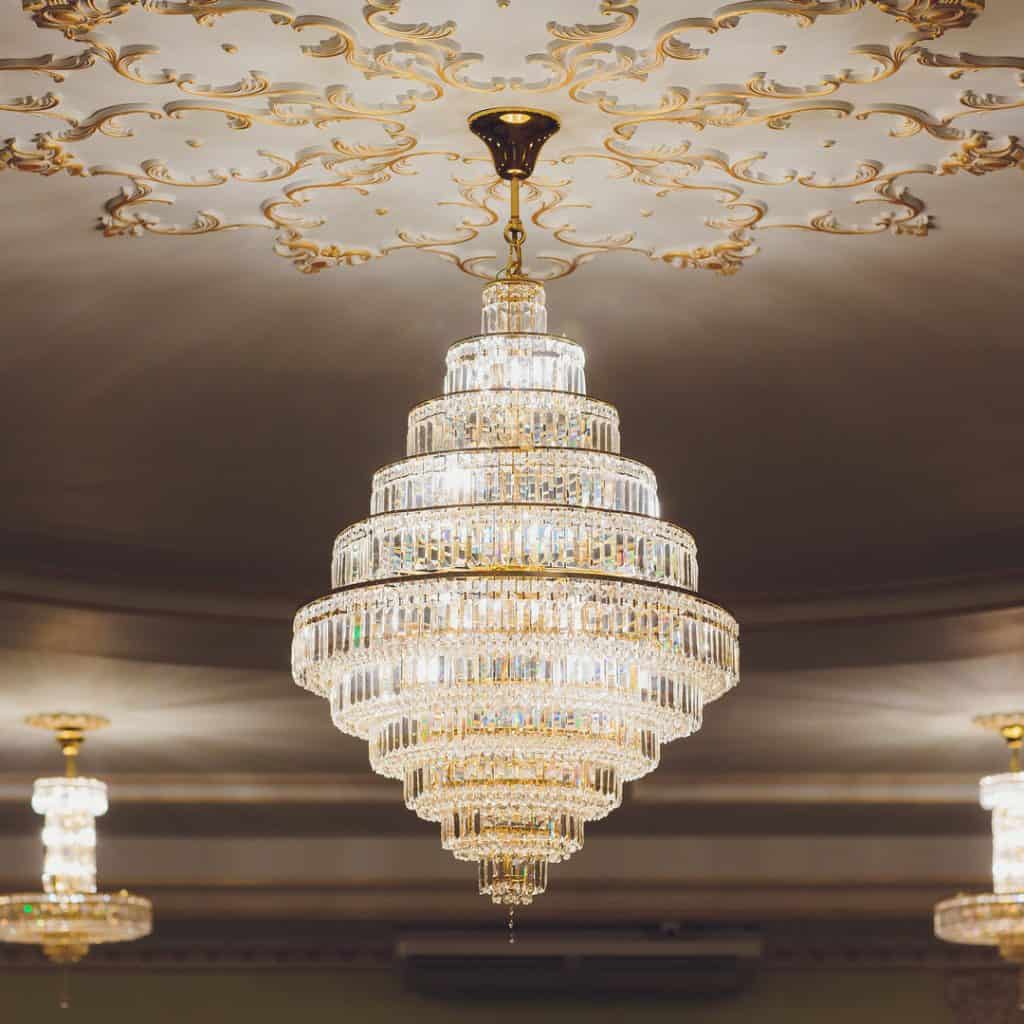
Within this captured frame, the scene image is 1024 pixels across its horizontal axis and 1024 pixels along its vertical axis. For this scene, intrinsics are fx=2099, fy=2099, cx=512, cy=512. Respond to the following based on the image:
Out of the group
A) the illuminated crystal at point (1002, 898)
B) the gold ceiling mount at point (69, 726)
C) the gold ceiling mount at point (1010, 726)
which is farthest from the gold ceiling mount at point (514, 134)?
the gold ceiling mount at point (1010, 726)

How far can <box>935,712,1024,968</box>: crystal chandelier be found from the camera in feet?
27.5

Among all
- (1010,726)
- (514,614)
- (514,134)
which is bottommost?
(514,614)

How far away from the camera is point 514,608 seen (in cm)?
455

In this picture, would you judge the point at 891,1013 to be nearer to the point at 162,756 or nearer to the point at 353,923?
the point at 353,923

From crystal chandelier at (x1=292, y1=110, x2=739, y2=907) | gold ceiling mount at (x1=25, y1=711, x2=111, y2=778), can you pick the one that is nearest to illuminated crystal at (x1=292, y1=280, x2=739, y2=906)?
crystal chandelier at (x1=292, y1=110, x2=739, y2=907)

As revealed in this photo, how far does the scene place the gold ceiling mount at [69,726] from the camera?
927cm

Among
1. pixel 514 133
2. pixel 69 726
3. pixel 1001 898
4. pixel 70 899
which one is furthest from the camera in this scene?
pixel 69 726

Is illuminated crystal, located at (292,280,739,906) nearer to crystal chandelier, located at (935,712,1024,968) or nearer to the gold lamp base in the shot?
the gold lamp base

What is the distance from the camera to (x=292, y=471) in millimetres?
7027

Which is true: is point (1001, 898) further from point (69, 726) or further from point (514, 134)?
point (514, 134)

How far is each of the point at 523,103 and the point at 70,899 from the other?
5016 mm

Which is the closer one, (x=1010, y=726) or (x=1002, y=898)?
(x=1002, y=898)

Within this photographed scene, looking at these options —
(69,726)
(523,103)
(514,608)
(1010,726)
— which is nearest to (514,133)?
(523,103)

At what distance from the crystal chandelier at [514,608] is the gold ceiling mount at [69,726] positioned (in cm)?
453
